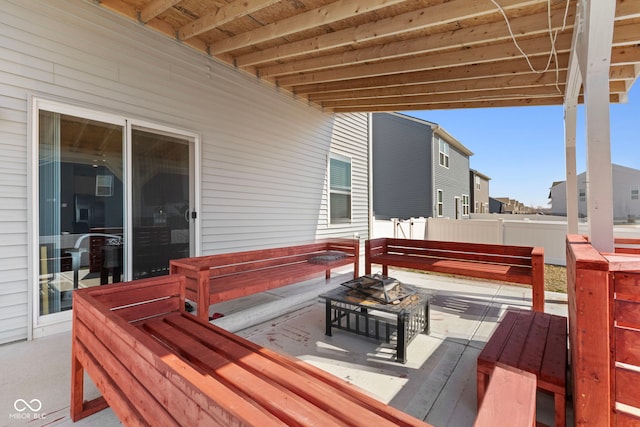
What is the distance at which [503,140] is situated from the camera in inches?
985

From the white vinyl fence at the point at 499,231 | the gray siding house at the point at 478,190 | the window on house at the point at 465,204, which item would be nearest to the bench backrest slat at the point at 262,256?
the white vinyl fence at the point at 499,231

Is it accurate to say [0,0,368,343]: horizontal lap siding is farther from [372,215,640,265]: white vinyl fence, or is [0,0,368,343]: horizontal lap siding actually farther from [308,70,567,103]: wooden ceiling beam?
[372,215,640,265]: white vinyl fence

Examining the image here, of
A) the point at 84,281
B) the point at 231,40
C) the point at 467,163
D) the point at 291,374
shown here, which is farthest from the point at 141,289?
the point at 467,163

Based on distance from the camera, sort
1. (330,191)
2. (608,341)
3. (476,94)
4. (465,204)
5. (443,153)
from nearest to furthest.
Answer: (608,341) → (476,94) → (330,191) → (443,153) → (465,204)

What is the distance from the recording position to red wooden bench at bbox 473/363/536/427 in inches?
38.7

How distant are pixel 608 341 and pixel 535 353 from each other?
74 cm

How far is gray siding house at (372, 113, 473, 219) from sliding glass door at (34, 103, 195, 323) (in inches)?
407

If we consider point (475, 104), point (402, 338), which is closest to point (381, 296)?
point (402, 338)

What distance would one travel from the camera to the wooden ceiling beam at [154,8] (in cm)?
316

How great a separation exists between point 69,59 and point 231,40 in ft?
6.02

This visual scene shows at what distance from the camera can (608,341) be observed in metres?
1.40

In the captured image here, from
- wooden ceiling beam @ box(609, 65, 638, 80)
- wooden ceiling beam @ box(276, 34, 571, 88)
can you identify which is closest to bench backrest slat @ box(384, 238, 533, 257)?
wooden ceiling beam @ box(276, 34, 571, 88)

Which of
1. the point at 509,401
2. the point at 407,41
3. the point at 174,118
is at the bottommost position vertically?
the point at 509,401

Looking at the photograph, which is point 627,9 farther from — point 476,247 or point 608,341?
point 608,341
